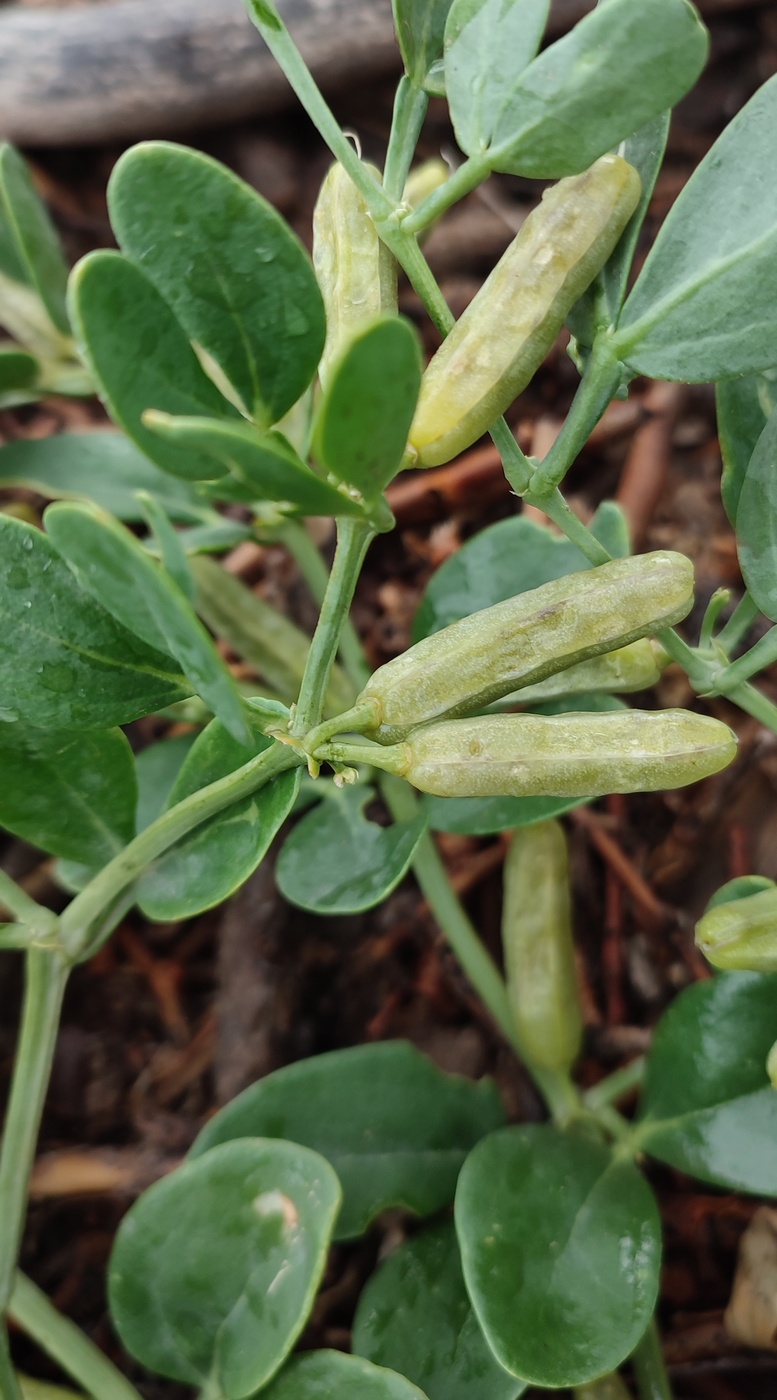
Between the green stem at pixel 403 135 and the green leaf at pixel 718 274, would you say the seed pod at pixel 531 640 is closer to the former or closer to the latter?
the green leaf at pixel 718 274

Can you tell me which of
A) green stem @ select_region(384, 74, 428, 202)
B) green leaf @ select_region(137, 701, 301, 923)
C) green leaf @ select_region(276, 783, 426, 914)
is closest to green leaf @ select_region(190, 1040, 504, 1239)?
green leaf @ select_region(276, 783, 426, 914)

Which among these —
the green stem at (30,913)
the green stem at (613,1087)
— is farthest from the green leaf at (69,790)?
the green stem at (613,1087)

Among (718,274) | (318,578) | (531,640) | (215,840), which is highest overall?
(718,274)

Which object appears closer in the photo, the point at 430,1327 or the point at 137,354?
the point at 137,354

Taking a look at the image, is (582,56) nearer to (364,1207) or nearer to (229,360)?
(229,360)

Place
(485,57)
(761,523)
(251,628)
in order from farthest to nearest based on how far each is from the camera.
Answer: (251,628)
(761,523)
(485,57)

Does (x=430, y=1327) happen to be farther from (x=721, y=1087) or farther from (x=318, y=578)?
(x=318, y=578)

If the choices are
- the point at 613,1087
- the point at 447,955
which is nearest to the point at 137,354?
the point at 613,1087
